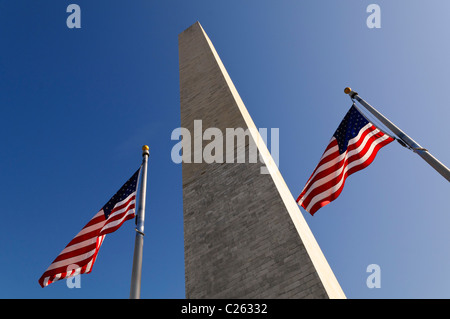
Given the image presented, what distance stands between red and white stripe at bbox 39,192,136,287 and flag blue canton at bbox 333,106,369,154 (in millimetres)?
5292

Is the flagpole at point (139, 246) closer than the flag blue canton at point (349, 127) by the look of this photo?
Yes

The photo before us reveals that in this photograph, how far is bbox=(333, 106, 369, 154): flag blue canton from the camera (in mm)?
8859

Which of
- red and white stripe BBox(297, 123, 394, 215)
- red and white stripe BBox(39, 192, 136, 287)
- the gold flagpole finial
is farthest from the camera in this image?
the gold flagpole finial

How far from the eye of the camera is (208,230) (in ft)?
32.8

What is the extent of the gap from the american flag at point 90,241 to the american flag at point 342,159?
4.24m

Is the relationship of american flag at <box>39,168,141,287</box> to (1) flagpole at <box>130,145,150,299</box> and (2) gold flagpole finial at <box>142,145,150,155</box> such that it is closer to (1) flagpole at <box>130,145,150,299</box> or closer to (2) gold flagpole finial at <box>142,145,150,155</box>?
(1) flagpole at <box>130,145,150,299</box>

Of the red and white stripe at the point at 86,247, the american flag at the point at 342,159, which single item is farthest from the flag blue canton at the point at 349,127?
the red and white stripe at the point at 86,247

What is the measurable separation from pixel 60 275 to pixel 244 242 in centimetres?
432

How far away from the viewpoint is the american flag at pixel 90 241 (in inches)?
310

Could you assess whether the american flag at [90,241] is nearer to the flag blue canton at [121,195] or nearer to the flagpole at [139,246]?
the flag blue canton at [121,195]

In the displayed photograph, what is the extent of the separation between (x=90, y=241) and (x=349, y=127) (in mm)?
6858

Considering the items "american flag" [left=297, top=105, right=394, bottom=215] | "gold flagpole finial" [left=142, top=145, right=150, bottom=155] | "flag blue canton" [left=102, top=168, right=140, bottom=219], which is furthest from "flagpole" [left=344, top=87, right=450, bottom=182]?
"flag blue canton" [left=102, top=168, right=140, bottom=219]
